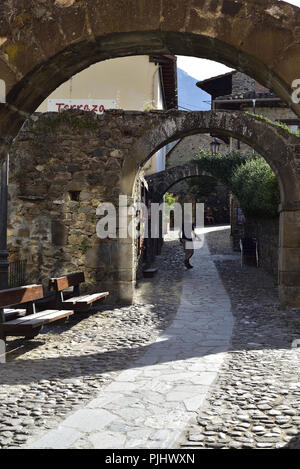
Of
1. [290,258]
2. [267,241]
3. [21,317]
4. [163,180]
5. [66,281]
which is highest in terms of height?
[163,180]

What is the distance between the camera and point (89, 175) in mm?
8781

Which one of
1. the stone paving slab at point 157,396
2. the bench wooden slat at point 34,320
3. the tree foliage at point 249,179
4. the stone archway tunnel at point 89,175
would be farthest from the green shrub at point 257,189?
the bench wooden slat at point 34,320

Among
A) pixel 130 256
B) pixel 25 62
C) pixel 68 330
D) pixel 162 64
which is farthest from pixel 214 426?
pixel 162 64

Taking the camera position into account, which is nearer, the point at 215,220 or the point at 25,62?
the point at 25,62

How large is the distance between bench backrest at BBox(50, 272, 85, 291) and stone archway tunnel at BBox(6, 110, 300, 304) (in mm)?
559

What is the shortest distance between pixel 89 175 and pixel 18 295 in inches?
143

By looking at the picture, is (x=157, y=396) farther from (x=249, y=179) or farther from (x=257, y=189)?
(x=249, y=179)

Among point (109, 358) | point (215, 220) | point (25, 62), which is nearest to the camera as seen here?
point (25, 62)

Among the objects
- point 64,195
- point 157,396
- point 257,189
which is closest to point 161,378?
point 157,396

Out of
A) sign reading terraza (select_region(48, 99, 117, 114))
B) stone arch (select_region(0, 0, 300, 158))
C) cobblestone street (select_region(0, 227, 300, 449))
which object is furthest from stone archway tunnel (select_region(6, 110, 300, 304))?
sign reading terraza (select_region(48, 99, 117, 114))

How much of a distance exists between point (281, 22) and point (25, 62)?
64.3 inches

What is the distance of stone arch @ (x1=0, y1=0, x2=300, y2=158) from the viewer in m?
3.07

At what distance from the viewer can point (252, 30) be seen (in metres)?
3.08
